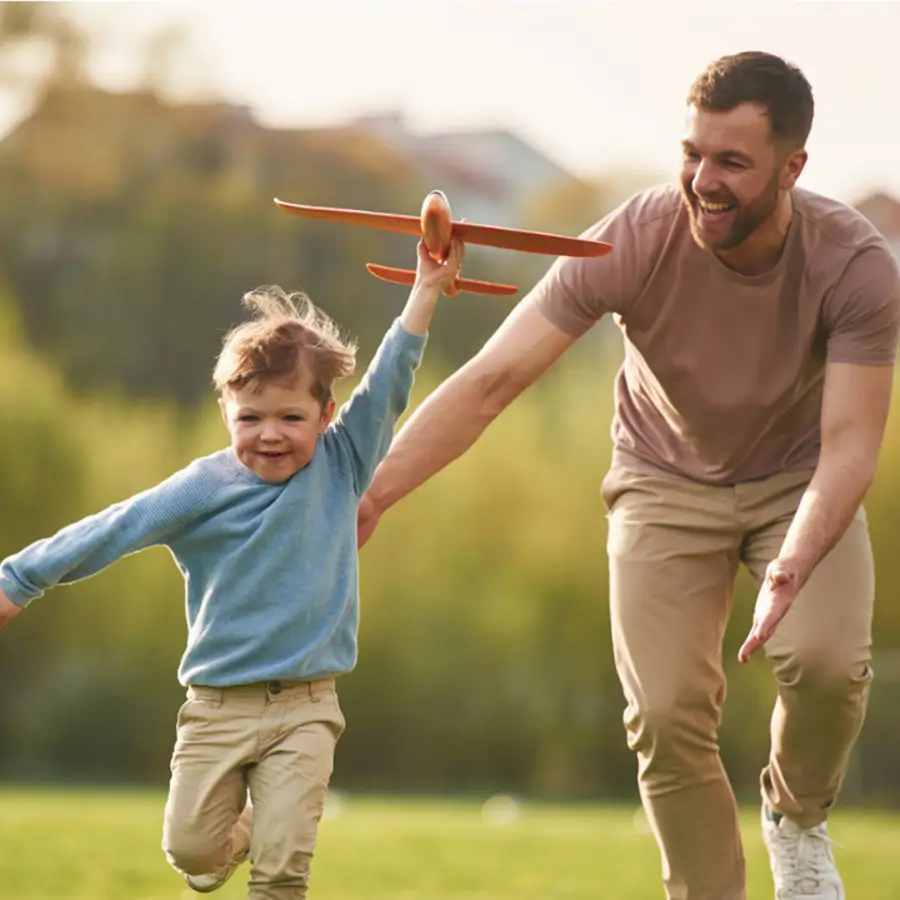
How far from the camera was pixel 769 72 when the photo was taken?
167 inches

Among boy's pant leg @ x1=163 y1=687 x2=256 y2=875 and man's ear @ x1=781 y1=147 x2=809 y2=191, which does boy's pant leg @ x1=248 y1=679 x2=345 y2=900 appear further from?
man's ear @ x1=781 y1=147 x2=809 y2=191

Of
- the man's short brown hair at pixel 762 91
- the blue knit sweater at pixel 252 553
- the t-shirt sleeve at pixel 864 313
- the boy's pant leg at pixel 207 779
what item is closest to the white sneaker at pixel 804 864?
the t-shirt sleeve at pixel 864 313

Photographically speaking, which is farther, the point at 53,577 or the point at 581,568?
the point at 581,568

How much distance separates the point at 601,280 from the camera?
14.4 ft

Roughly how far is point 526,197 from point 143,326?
462 cm

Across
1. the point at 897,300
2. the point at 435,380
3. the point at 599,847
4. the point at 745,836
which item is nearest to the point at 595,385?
the point at 435,380

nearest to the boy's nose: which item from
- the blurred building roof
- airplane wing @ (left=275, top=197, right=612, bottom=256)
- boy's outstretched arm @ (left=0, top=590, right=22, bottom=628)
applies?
airplane wing @ (left=275, top=197, right=612, bottom=256)

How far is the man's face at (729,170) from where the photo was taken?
13.7 ft

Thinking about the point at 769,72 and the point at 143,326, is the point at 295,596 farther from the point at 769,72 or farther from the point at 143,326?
the point at 143,326

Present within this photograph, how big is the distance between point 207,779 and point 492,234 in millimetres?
1286

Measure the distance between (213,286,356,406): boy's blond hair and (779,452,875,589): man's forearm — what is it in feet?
3.48

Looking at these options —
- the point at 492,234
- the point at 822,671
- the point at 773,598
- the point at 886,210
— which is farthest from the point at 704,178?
the point at 886,210

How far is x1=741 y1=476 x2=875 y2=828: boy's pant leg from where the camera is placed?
14.1 feet

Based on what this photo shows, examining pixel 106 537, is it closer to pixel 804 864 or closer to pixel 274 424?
pixel 274 424
